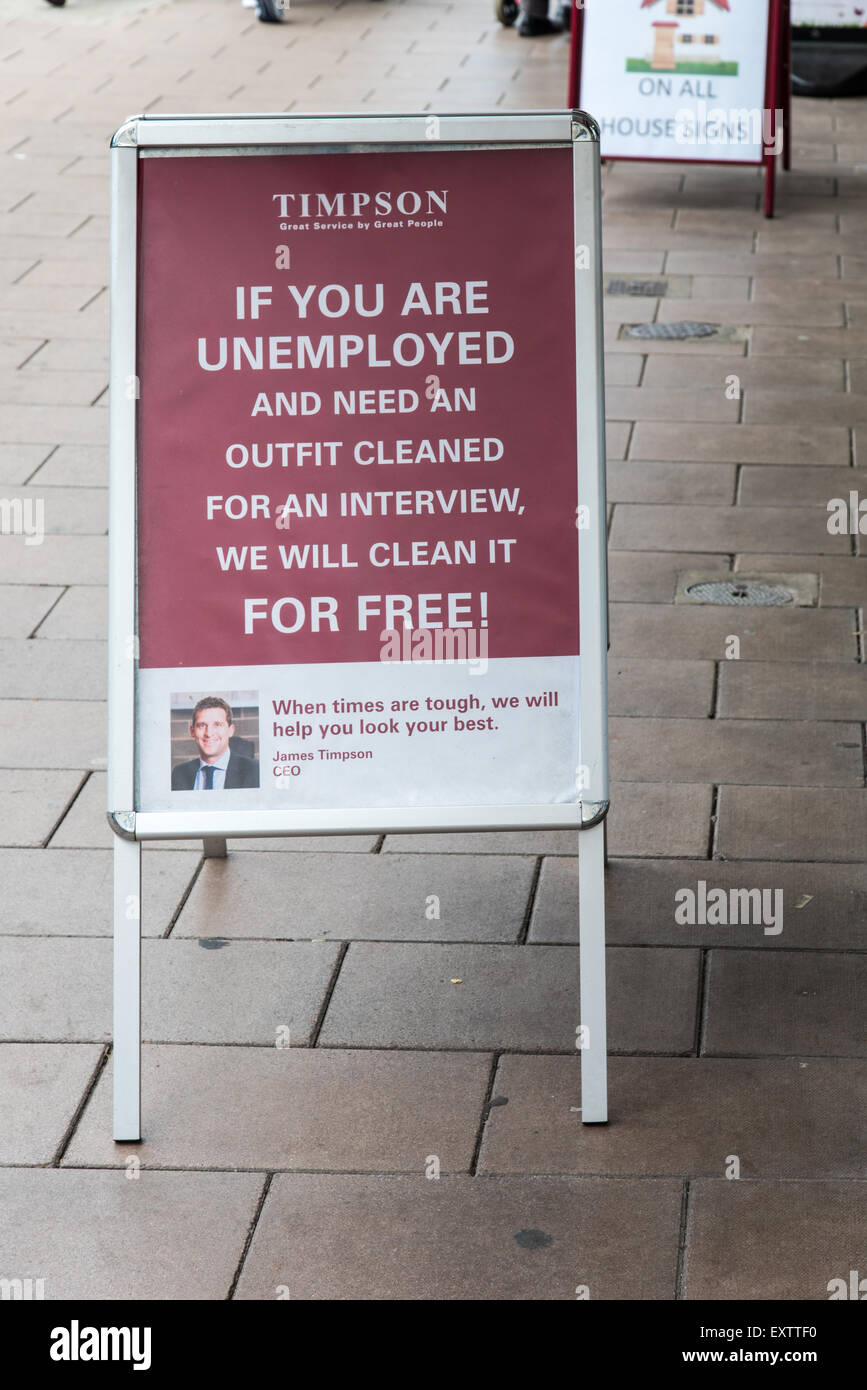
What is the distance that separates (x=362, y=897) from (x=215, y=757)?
84cm

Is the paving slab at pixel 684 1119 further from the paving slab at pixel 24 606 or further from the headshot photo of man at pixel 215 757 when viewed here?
the paving slab at pixel 24 606

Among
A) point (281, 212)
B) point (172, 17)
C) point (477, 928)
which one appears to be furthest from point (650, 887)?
point (172, 17)

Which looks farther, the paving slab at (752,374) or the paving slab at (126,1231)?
the paving slab at (752,374)

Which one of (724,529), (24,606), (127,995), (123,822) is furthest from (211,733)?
(724,529)

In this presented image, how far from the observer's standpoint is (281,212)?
315cm

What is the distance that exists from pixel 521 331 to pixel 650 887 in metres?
1.37

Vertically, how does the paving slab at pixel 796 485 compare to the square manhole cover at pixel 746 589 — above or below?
below

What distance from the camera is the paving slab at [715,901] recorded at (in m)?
3.76

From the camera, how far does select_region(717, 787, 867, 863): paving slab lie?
405 centimetres

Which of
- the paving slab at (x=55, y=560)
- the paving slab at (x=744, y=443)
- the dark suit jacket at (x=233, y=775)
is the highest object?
the dark suit jacket at (x=233, y=775)

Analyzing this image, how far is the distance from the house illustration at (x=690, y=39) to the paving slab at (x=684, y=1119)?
740 centimetres

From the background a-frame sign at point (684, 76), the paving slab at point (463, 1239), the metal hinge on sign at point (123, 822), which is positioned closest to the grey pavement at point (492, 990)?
the paving slab at point (463, 1239)

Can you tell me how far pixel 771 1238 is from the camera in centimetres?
292

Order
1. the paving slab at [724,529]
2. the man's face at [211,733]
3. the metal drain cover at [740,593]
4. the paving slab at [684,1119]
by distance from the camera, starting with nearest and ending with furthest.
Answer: the paving slab at [684,1119], the man's face at [211,733], the metal drain cover at [740,593], the paving slab at [724,529]
